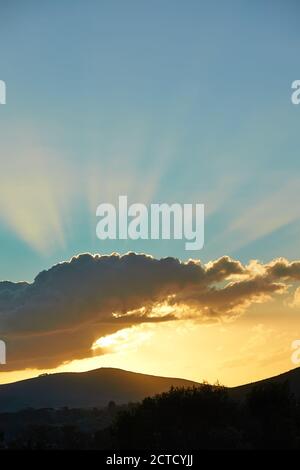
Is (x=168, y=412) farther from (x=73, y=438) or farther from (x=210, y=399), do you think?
(x=73, y=438)

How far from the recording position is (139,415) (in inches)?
4163
